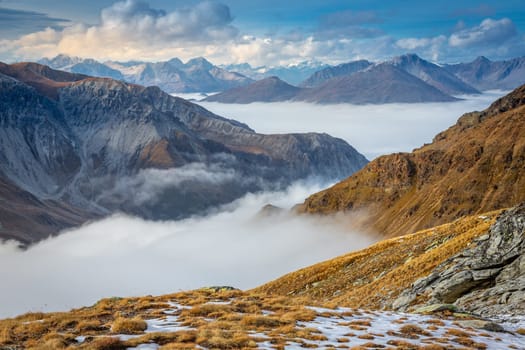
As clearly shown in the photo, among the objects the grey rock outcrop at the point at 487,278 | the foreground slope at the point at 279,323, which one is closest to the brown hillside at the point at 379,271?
the foreground slope at the point at 279,323

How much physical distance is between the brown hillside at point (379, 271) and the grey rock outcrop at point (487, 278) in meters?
4.55

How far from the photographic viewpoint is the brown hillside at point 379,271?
45.8 meters

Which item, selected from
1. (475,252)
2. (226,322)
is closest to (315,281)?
(475,252)

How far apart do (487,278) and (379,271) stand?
21.7 m

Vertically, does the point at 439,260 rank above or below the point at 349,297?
above

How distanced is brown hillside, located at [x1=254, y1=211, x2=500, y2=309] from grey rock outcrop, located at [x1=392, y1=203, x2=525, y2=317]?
455cm

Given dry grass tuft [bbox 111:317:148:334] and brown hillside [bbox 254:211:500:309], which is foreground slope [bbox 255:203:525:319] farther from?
dry grass tuft [bbox 111:317:148:334]

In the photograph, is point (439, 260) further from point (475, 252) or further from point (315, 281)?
point (315, 281)

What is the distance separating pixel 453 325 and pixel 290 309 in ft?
30.9

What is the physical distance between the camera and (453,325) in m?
27.1

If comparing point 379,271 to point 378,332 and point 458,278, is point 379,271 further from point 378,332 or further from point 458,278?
point 378,332

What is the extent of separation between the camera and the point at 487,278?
35562 mm

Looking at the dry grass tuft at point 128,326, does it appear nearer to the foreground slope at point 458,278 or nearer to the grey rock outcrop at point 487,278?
the foreground slope at point 458,278

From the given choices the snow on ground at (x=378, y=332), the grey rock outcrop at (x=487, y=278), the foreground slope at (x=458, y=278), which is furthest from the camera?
the foreground slope at (x=458, y=278)
